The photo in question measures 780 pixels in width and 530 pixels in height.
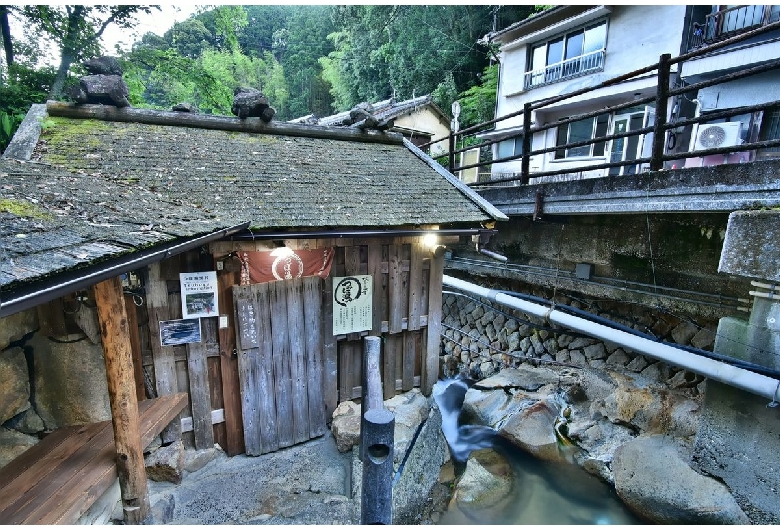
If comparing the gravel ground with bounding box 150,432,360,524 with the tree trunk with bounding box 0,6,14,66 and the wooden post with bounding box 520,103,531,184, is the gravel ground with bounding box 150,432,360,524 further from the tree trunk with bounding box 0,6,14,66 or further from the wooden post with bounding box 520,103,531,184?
the tree trunk with bounding box 0,6,14,66

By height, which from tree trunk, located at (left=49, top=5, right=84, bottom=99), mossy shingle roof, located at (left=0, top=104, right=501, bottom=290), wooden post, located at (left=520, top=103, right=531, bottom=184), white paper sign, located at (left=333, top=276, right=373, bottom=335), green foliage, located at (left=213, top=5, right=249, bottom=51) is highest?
green foliage, located at (left=213, top=5, right=249, bottom=51)

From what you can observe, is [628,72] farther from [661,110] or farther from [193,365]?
[193,365]

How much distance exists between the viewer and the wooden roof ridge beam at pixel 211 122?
625cm

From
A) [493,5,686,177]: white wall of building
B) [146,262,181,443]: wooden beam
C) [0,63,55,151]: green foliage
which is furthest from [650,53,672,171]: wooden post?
[0,63,55,151]: green foliage

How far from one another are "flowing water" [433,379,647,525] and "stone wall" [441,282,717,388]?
247cm

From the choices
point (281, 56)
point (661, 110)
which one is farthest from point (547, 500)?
point (281, 56)

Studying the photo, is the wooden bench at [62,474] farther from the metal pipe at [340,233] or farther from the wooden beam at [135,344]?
the metal pipe at [340,233]

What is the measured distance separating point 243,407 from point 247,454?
78 cm

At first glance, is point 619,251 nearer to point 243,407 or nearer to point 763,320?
point 763,320

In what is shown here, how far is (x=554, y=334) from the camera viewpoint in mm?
9102

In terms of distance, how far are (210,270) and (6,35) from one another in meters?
14.6

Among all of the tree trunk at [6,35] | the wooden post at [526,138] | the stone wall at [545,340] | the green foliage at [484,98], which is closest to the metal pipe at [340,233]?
the wooden post at [526,138]

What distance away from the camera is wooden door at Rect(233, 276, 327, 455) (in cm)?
521

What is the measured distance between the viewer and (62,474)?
333 cm
